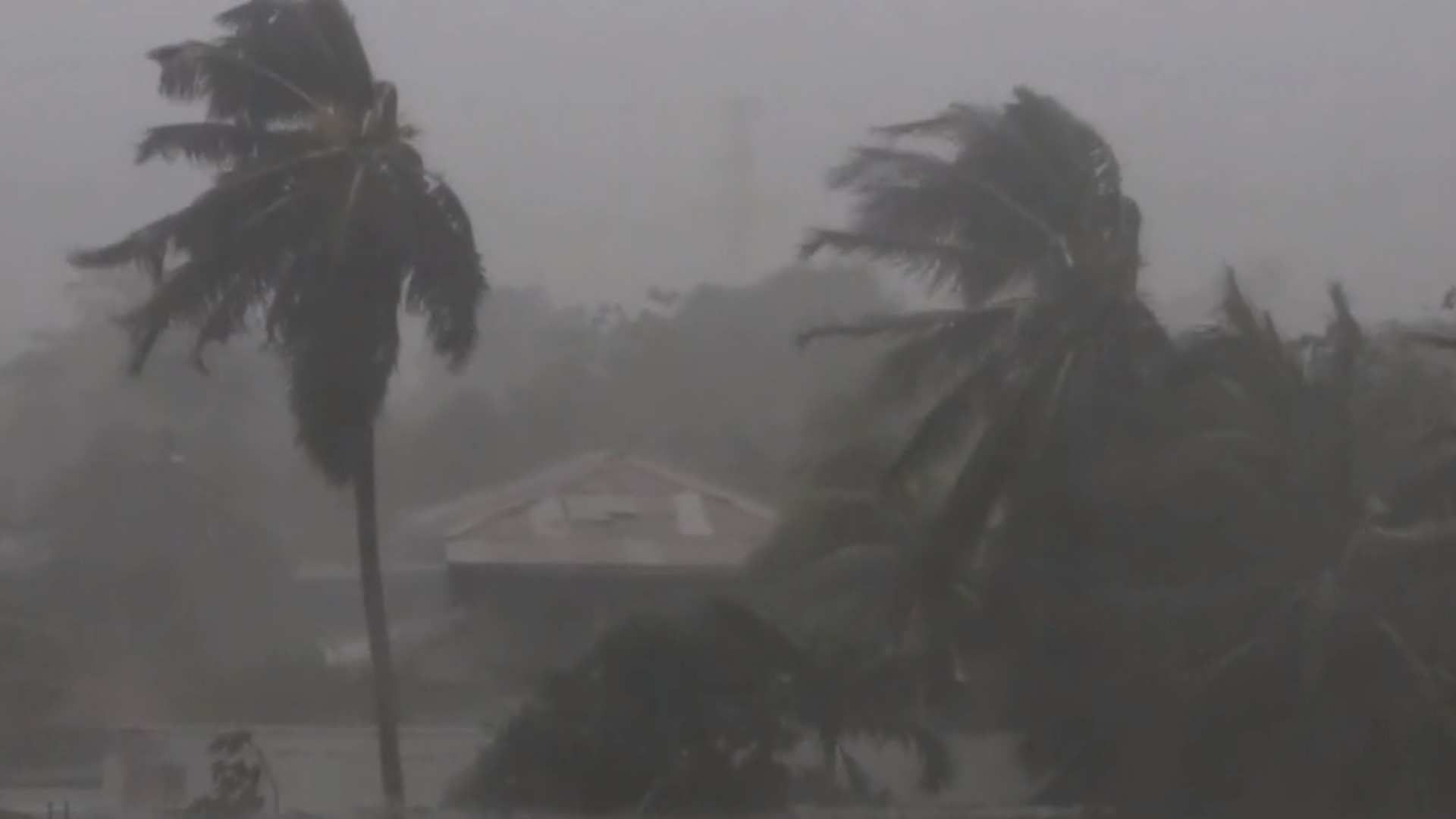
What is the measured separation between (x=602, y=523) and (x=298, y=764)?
12.8ft

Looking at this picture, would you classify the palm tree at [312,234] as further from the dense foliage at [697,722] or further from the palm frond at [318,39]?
the dense foliage at [697,722]

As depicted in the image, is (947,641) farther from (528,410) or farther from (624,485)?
(528,410)

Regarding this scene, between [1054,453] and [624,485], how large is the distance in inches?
227

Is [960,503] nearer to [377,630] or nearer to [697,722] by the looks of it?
[697,722]

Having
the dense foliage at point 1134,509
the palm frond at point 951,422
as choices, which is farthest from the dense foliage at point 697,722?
the palm frond at point 951,422

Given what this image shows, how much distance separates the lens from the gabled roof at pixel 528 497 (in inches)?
896

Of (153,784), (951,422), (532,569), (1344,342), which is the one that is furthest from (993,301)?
(153,784)

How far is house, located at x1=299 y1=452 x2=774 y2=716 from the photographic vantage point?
21.6 metres

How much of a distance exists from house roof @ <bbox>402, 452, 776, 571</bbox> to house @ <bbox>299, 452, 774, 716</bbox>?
14 mm

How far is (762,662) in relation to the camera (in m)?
19.7

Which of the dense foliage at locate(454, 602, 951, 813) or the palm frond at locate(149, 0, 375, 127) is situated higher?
the palm frond at locate(149, 0, 375, 127)

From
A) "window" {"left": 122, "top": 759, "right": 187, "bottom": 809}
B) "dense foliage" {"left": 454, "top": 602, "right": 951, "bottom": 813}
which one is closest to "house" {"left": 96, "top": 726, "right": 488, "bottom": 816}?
"window" {"left": 122, "top": 759, "right": 187, "bottom": 809}

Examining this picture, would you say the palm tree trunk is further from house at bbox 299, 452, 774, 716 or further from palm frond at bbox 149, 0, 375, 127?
palm frond at bbox 149, 0, 375, 127

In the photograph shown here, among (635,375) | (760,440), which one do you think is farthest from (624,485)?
(635,375)
